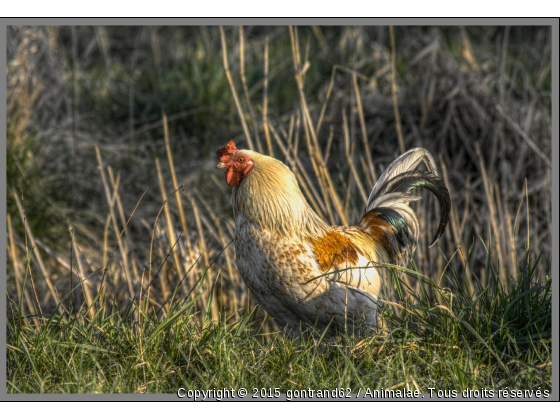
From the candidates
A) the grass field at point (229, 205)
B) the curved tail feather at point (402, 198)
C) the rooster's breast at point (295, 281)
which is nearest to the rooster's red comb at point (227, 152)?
the rooster's breast at point (295, 281)

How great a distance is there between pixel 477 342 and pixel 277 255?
1.04 meters

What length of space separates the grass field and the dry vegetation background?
0.09 ft

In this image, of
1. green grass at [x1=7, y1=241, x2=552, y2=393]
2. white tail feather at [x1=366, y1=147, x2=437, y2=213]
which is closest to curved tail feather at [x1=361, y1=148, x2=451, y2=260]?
white tail feather at [x1=366, y1=147, x2=437, y2=213]

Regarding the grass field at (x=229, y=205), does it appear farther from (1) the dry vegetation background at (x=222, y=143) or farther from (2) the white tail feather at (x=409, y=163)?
(2) the white tail feather at (x=409, y=163)

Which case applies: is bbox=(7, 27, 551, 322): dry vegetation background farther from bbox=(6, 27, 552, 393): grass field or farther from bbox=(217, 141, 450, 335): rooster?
bbox=(217, 141, 450, 335): rooster

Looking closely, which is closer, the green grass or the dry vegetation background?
the green grass

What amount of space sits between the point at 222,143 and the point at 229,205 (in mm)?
1294

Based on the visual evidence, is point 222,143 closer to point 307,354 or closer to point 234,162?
point 234,162

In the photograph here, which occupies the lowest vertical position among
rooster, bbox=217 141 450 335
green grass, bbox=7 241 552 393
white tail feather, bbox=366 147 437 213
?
green grass, bbox=7 241 552 393

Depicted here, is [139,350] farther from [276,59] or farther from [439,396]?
[276,59]

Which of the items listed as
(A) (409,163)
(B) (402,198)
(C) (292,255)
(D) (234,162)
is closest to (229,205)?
(B) (402,198)

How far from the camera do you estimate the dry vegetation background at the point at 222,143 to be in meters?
5.05

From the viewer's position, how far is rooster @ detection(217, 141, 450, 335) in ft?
10.2

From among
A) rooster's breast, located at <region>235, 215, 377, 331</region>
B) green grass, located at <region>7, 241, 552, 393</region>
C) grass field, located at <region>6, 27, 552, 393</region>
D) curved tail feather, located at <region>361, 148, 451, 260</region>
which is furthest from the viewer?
curved tail feather, located at <region>361, 148, 451, 260</region>
